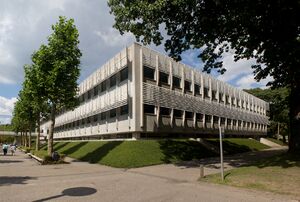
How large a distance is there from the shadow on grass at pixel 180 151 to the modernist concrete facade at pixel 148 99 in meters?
2.53

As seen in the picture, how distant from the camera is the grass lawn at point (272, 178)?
1190 centimetres

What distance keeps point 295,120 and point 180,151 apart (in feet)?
37.0

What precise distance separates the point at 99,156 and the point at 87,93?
21056 mm

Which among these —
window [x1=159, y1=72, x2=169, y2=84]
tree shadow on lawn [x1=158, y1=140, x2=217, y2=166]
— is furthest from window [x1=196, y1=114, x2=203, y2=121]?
tree shadow on lawn [x1=158, y1=140, x2=217, y2=166]

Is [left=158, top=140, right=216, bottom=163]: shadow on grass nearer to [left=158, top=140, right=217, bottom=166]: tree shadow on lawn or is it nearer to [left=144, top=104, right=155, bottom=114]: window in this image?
[left=158, top=140, right=217, bottom=166]: tree shadow on lawn

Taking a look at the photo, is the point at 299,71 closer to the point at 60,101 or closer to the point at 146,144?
the point at 146,144

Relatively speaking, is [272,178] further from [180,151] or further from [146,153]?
[180,151]

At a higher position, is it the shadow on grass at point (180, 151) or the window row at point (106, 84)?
the window row at point (106, 84)

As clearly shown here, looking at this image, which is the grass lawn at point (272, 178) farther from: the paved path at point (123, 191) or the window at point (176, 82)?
the window at point (176, 82)

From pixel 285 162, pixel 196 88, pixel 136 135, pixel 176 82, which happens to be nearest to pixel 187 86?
pixel 196 88

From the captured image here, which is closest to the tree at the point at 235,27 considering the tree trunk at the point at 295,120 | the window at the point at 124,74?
the tree trunk at the point at 295,120

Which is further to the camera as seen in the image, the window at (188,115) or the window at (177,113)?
the window at (188,115)

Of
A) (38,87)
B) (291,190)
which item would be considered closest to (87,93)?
(38,87)

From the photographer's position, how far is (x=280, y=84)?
21.1 m
